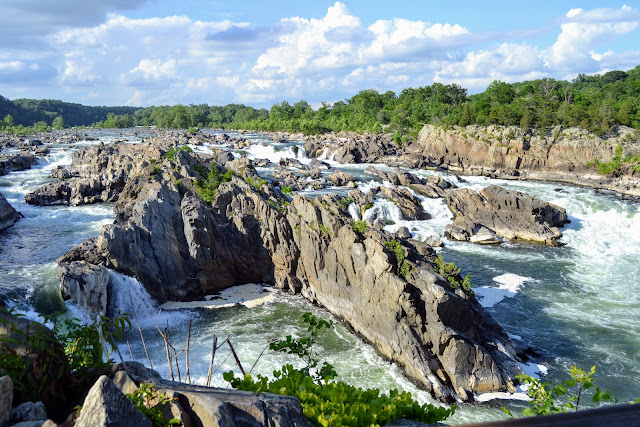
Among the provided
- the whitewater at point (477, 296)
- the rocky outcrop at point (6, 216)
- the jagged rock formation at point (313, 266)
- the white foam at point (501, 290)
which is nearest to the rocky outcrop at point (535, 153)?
the whitewater at point (477, 296)

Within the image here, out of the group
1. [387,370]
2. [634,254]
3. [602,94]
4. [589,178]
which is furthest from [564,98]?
[387,370]

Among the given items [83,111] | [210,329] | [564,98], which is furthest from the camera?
[83,111]

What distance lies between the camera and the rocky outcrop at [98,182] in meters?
38.8

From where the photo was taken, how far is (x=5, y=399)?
15.6 feet

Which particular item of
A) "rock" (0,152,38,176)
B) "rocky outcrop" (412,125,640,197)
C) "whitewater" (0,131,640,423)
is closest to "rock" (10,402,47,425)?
"whitewater" (0,131,640,423)

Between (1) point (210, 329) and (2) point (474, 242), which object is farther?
(2) point (474, 242)

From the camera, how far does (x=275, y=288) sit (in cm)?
2452

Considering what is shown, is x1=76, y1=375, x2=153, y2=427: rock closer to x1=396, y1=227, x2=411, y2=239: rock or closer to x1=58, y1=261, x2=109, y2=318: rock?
x1=58, y1=261, x2=109, y2=318: rock

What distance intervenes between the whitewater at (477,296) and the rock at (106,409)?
5297 mm

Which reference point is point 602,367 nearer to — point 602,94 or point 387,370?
point 387,370

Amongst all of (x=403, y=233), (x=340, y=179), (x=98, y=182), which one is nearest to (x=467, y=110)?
(x=340, y=179)

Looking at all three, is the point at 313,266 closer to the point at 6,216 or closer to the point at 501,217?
the point at 501,217

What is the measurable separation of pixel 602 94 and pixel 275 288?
75191 mm

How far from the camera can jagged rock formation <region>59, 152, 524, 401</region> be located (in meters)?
16.7
